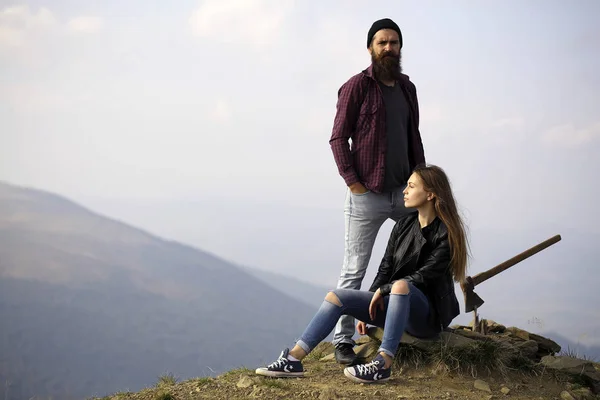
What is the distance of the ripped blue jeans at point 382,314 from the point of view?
460cm

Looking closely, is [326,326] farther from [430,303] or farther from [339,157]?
[339,157]

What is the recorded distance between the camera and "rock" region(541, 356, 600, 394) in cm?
578

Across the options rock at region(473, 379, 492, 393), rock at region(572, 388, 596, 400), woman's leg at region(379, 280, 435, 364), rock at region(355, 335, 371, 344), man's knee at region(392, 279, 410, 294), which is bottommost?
rock at region(572, 388, 596, 400)

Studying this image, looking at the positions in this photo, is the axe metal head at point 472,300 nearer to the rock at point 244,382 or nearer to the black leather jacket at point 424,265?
the black leather jacket at point 424,265

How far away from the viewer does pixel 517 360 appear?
5.64 meters

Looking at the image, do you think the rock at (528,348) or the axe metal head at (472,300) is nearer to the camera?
the rock at (528,348)

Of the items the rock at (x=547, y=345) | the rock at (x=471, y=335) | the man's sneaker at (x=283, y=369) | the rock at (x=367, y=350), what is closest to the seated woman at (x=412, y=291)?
the man's sneaker at (x=283, y=369)

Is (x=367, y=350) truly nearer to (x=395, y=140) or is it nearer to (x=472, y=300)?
(x=472, y=300)

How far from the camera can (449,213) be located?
15.5 feet

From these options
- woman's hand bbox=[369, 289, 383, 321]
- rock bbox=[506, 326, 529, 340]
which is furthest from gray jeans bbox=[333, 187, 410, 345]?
rock bbox=[506, 326, 529, 340]

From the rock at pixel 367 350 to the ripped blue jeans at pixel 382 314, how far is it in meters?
0.77

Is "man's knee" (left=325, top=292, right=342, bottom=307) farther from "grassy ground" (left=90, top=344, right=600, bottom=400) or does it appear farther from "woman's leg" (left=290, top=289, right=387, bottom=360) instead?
"grassy ground" (left=90, top=344, right=600, bottom=400)

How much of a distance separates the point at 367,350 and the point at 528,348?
1.65 meters

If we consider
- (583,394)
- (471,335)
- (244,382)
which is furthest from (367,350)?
(583,394)
